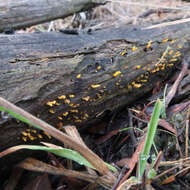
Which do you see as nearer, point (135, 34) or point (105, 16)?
point (135, 34)

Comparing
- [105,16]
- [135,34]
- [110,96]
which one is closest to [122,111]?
[110,96]

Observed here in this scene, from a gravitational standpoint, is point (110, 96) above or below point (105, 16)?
below

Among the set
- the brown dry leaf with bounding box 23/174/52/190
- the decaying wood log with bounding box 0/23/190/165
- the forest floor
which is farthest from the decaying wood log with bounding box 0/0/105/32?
the brown dry leaf with bounding box 23/174/52/190

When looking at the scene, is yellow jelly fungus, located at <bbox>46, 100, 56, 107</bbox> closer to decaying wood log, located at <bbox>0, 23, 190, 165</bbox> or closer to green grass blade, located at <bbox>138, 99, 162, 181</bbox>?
decaying wood log, located at <bbox>0, 23, 190, 165</bbox>

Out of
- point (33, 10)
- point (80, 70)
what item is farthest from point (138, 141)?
point (33, 10)

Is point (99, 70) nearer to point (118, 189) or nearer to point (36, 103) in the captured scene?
point (36, 103)

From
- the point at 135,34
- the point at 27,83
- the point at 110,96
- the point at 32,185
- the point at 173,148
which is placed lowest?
the point at 32,185
